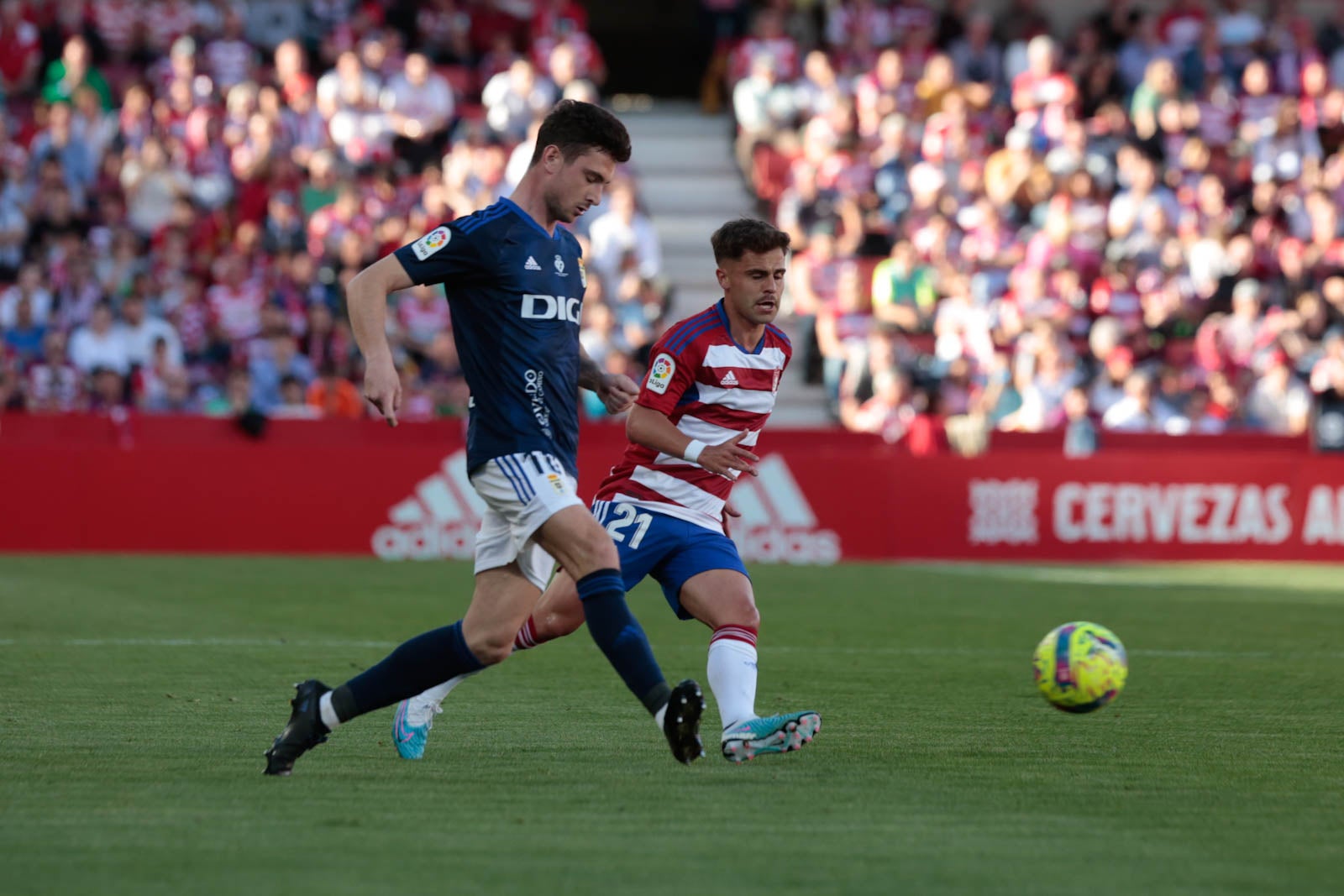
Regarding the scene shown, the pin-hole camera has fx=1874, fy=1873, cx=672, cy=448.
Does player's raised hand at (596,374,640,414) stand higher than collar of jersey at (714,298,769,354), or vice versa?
collar of jersey at (714,298,769,354)

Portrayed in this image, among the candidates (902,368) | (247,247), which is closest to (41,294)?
(247,247)

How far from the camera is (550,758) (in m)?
6.19

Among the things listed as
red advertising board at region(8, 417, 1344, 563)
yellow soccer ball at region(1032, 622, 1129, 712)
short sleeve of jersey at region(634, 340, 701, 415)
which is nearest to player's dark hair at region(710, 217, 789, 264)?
short sleeve of jersey at region(634, 340, 701, 415)

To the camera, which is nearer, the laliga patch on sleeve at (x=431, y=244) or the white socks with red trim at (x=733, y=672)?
the laliga patch on sleeve at (x=431, y=244)

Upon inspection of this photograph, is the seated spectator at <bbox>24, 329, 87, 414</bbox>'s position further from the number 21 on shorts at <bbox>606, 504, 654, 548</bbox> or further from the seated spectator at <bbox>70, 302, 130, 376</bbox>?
the number 21 on shorts at <bbox>606, 504, 654, 548</bbox>

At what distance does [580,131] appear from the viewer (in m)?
5.76

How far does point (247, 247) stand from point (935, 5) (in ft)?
33.9

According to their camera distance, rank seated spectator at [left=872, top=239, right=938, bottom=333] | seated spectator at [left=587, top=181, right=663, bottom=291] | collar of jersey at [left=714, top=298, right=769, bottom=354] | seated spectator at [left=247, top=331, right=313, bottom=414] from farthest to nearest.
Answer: seated spectator at [left=872, top=239, right=938, bottom=333] → seated spectator at [left=587, top=181, right=663, bottom=291] → seated spectator at [left=247, top=331, right=313, bottom=414] → collar of jersey at [left=714, top=298, right=769, bottom=354]

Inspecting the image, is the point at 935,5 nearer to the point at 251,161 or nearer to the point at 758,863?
the point at 251,161

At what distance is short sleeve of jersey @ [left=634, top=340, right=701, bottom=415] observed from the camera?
6.48 m

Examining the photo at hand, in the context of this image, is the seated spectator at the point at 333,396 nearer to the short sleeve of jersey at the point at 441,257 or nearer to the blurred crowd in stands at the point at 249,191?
the blurred crowd in stands at the point at 249,191

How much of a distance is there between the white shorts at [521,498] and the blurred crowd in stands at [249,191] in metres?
10.9

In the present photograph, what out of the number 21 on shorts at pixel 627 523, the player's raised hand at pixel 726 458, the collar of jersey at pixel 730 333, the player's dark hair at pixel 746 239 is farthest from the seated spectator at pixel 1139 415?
the player's raised hand at pixel 726 458

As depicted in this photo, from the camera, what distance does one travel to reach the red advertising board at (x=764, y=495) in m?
15.9
